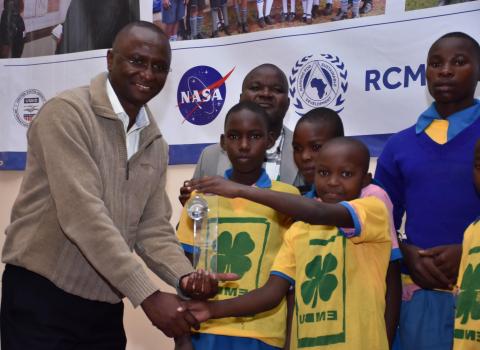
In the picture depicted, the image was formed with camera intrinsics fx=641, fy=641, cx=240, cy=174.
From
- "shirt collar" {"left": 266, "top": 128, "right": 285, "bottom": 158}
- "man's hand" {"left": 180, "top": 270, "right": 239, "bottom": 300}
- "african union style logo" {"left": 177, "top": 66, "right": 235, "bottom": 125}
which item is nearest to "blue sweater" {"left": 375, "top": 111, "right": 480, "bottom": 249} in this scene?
"shirt collar" {"left": 266, "top": 128, "right": 285, "bottom": 158}

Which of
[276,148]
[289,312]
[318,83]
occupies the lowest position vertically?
[289,312]

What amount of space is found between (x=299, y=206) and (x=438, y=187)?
59cm

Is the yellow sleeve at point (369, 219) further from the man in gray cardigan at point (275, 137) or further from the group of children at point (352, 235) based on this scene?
the man in gray cardigan at point (275, 137)

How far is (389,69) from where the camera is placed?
2.97 meters

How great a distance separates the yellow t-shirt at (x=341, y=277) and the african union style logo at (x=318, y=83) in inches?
48.7

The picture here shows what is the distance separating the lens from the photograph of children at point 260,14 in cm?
306

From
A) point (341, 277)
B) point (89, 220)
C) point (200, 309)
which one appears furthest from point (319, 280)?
point (89, 220)

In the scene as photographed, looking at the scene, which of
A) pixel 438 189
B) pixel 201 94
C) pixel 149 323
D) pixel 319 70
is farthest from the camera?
pixel 149 323

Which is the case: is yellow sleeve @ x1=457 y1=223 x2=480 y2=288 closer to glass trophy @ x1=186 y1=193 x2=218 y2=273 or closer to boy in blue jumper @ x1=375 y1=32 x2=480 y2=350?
boy in blue jumper @ x1=375 y1=32 x2=480 y2=350

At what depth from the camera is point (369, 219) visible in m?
1.87

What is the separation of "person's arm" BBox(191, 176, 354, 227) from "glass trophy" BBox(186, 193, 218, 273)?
0.12 metres

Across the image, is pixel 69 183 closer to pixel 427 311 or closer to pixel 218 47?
pixel 427 311

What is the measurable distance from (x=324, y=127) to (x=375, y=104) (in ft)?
2.64

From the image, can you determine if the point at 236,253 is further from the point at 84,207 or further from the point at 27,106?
the point at 27,106
